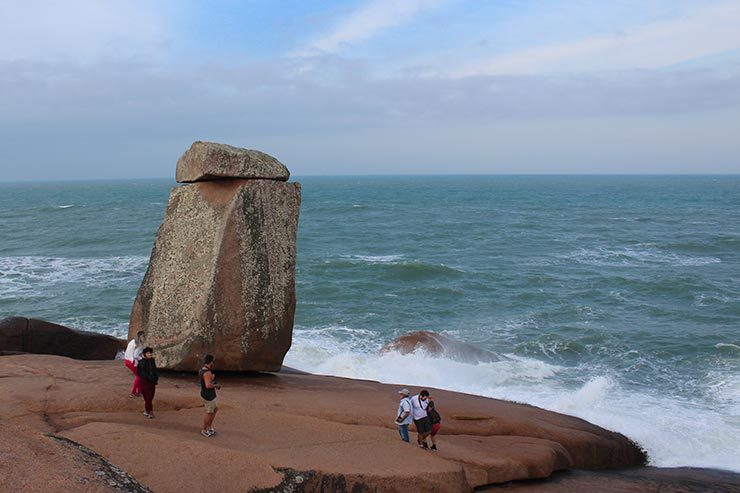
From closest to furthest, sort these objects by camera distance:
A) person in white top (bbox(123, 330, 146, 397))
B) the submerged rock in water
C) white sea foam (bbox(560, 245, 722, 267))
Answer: person in white top (bbox(123, 330, 146, 397)) < the submerged rock in water < white sea foam (bbox(560, 245, 722, 267))

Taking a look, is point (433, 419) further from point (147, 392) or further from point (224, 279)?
point (224, 279)

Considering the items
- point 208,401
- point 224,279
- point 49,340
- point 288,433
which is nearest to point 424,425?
point 288,433

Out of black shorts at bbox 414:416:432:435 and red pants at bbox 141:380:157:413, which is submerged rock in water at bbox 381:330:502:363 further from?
red pants at bbox 141:380:157:413

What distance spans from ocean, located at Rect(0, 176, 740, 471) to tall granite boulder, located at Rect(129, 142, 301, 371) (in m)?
7.79

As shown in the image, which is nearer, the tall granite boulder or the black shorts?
the black shorts

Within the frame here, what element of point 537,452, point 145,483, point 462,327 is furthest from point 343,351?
point 145,483

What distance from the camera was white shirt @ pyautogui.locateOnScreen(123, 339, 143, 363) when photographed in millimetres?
14016

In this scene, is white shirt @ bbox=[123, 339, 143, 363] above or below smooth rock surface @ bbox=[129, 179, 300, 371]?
below

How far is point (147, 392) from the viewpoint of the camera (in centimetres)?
1208

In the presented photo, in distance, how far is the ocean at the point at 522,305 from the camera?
67.8ft

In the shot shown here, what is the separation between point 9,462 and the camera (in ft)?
28.0

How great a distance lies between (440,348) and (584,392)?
5606mm

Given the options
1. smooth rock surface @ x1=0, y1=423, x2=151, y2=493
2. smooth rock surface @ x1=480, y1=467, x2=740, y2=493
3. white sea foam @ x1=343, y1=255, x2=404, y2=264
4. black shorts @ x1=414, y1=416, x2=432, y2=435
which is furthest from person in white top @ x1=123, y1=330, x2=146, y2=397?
white sea foam @ x1=343, y1=255, x2=404, y2=264

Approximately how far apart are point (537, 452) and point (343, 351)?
509 inches
